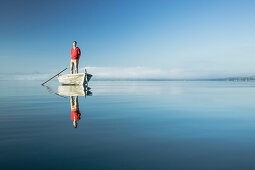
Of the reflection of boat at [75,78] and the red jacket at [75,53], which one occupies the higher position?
the red jacket at [75,53]

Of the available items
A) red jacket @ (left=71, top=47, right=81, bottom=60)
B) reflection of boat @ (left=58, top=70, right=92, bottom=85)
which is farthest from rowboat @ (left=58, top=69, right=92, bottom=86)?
red jacket @ (left=71, top=47, right=81, bottom=60)

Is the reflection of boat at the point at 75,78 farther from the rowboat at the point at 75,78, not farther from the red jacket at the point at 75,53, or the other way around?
the red jacket at the point at 75,53

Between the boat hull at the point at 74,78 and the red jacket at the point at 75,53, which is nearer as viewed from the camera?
the red jacket at the point at 75,53

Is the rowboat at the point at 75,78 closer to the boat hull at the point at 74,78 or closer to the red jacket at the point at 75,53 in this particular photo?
→ the boat hull at the point at 74,78

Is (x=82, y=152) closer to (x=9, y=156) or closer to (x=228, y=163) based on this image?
(x=9, y=156)

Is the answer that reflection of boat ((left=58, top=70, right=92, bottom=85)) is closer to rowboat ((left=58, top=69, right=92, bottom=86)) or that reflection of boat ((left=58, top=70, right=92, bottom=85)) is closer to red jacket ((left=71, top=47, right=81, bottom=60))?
rowboat ((left=58, top=69, right=92, bottom=86))

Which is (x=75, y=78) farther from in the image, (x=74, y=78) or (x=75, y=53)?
(x=75, y=53)

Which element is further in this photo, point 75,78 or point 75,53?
point 75,78

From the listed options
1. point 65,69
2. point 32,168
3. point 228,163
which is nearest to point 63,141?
point 32,168

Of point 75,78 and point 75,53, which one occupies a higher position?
point 75,53

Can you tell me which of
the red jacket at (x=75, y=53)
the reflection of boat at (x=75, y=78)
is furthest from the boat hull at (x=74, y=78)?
the red jacket at (x=75, y=53)

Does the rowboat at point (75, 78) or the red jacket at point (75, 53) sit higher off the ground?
the red jacket at point (75, 53)

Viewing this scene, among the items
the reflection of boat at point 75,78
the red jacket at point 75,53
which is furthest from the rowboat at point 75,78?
the red jacket at point 75,53

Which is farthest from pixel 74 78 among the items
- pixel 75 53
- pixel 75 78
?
pixel 75 53
